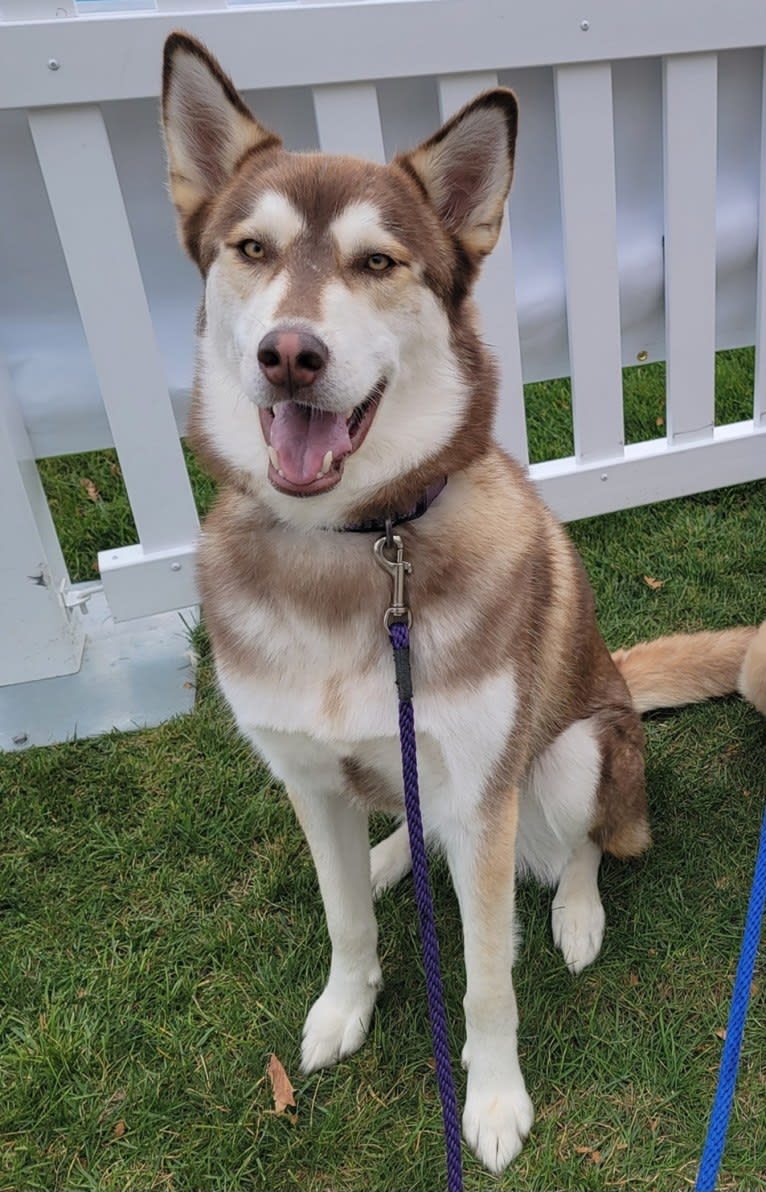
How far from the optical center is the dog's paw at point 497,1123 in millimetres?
1678

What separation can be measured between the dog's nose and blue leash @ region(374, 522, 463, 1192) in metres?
0.34

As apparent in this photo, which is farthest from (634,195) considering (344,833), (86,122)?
(344,833)

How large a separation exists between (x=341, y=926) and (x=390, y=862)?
401mm

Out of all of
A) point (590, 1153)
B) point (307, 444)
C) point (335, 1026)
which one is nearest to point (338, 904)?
point (335, 1026)

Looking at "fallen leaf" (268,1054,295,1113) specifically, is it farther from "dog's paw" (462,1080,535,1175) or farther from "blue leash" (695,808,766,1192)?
"blue leash" (695,808,766,1192)

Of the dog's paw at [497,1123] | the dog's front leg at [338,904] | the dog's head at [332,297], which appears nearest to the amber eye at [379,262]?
the dog's head at [332,297]

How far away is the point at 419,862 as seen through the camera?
141cm

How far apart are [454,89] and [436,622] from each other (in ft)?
6.43

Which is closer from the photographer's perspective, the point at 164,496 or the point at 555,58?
the point at 555,58

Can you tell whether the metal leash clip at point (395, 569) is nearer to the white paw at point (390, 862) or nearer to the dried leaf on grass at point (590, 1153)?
the white paw at point (390, 862)

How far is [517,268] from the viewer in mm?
3141

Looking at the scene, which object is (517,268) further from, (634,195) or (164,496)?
(164,496)

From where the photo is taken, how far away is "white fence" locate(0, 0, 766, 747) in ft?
8.11

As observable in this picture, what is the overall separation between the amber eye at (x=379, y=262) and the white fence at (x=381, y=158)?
1397mm
